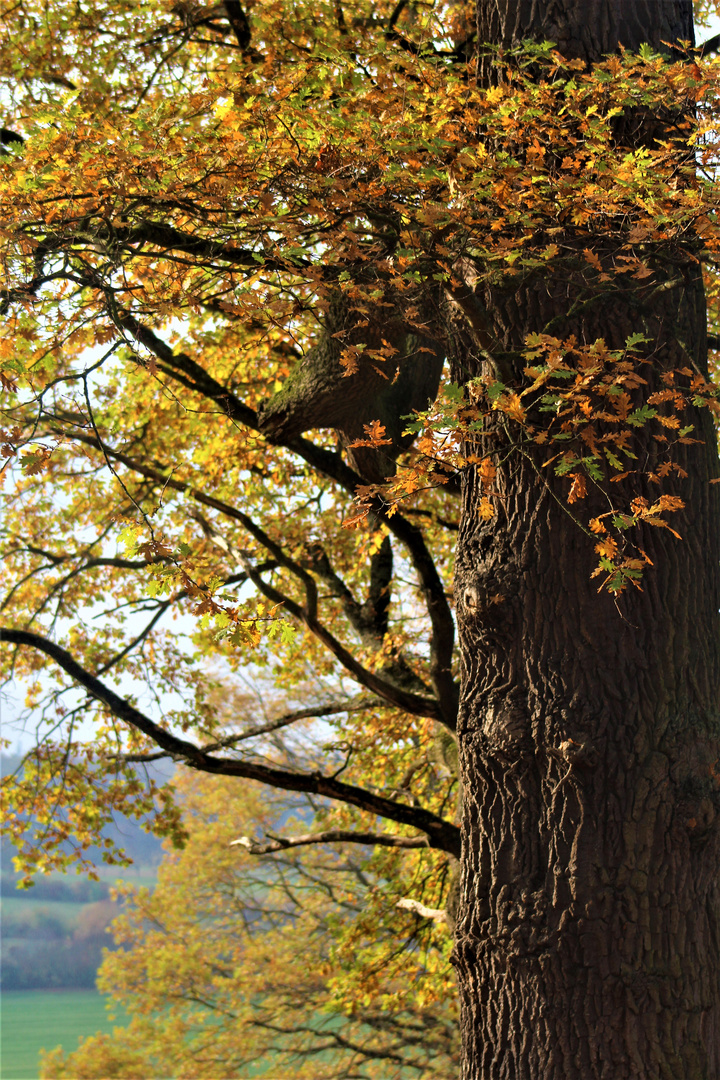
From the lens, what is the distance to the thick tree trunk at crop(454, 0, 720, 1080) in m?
3.55

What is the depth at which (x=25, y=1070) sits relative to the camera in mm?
36312

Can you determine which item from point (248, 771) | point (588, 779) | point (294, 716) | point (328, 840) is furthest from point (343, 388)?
point (328, 840)

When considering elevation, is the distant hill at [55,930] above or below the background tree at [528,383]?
below

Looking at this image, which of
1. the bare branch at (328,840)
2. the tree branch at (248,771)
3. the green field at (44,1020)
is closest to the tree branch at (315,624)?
the tree branch at (248,771)

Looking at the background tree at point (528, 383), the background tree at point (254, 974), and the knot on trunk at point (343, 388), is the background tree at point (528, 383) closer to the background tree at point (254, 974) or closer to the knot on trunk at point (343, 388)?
the knot on trunk at point (343, 388)

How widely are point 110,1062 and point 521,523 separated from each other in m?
14.1

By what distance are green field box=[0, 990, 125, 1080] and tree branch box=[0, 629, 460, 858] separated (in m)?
40.5

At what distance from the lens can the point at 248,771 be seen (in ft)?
20.8

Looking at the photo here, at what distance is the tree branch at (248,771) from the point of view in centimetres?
637

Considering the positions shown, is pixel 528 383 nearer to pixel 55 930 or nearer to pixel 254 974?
pixel 254 974

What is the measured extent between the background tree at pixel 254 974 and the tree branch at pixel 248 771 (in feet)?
8.60

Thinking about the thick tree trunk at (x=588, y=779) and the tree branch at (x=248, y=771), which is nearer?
the thick tree trunk at (x=588, y=779)

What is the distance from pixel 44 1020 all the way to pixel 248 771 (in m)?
45.9

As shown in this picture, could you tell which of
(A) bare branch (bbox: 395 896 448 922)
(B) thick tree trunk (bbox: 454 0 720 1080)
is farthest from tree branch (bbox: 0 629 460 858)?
(B) thick tree trunk (bbox: 454 0 720 1080)
